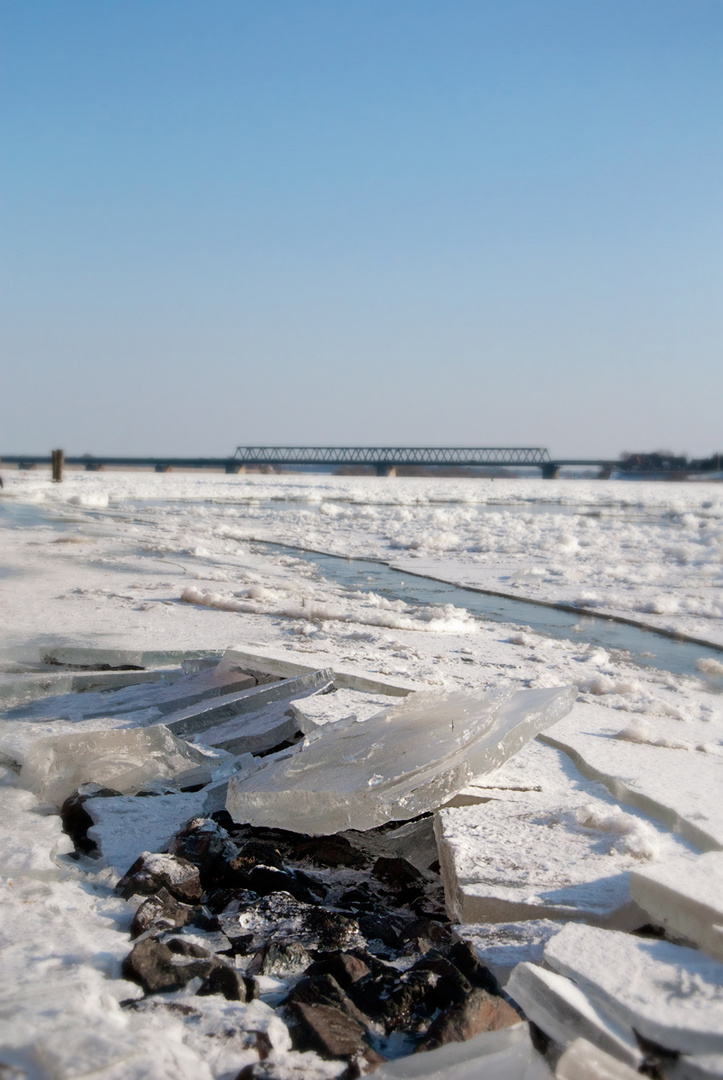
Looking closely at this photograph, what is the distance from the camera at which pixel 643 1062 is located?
126 centimetres

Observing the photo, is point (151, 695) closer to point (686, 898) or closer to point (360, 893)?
point (360, 893)

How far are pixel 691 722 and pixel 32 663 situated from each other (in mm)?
2956

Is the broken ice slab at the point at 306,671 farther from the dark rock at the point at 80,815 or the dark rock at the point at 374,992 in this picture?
the dark rock at the point at 374,992

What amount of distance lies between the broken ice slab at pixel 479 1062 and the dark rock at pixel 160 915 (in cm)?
61

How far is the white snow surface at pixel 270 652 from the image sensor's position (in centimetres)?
134

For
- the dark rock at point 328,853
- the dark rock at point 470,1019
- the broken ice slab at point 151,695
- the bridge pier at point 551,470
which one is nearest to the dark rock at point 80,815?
the dark rock at point 328,853

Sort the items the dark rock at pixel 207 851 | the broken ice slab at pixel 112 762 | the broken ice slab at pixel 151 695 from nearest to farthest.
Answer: the dark rock at pixel 207 851 → the broken ice slab at pixel 112 762 → the broken ice slab at pixel 151 695

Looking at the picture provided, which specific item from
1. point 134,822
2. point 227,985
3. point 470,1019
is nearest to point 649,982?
point 470,1019

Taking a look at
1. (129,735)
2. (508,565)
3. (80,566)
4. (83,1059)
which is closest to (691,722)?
(129,735)

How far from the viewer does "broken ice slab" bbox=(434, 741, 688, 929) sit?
1801 millimetres

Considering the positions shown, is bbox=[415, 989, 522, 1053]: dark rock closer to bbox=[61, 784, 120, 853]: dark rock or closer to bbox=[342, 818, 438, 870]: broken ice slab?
bbox=[342, 818, 438, 870]: broken ice slab

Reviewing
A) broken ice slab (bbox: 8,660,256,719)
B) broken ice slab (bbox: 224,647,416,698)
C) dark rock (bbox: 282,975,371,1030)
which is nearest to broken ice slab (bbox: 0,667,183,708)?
broken ice slab (bbox: 8,660,256,719)

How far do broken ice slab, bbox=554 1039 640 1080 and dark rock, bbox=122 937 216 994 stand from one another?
634 mm

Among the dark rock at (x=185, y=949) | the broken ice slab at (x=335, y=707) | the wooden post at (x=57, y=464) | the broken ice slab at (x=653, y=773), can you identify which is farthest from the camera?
the wooden post at (x=57, y=464)
